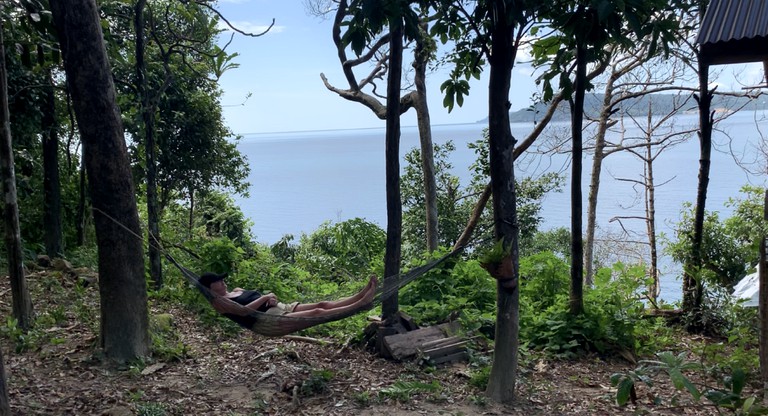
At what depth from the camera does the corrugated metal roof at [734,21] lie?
368cm

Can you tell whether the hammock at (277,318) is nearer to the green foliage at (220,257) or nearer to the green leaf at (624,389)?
the green leaf at (624,389)

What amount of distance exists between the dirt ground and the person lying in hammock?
45 centimetres

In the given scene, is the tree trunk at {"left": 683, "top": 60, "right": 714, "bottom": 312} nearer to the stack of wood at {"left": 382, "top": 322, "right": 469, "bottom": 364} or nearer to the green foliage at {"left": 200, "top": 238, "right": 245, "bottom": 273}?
the stack of wood at {"left": 382, "top": 322, "right": 469, "bottom": 364}


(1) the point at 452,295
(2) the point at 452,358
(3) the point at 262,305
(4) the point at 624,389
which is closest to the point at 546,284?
(1) the point at 452,295

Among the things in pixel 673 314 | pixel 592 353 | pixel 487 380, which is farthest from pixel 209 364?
pixel 673 314

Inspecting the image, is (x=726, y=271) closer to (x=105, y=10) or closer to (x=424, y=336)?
(x=424, y=336)

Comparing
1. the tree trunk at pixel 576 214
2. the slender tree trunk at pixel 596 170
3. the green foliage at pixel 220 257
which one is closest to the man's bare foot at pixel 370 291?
the tree trunk at pixel 576 214

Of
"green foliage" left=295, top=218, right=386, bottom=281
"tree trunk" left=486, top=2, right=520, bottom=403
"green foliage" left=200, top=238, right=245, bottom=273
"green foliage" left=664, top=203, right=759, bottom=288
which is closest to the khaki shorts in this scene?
"tree trunk" left=486, top=2, right=520, bottom=403

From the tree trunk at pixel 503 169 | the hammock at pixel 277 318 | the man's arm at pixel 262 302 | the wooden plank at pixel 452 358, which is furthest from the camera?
the wooden plank at pixel 452 358

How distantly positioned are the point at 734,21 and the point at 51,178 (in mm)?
6897

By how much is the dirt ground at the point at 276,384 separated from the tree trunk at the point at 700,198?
5.56ft

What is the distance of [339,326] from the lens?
18.7 feet

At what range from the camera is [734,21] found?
150 inches

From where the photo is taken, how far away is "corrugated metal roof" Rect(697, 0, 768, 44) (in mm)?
3676
